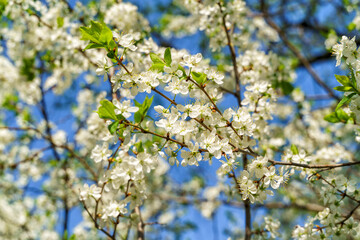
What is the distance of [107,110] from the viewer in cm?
165

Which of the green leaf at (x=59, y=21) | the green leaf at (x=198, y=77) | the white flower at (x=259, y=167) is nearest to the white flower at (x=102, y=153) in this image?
the green leaf at (x=198, y=77)

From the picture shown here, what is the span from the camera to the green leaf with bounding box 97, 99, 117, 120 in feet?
5.35

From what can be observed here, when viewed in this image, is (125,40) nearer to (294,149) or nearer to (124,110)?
(124,110)

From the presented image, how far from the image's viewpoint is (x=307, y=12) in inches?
242

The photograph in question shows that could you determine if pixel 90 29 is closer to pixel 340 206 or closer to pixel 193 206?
pixel 340 206

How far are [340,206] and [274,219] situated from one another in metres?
0.59

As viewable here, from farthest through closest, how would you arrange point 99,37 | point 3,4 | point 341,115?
point 3,4 → point 341,115 → point 99,37

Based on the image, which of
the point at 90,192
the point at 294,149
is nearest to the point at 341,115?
the point at 294,149

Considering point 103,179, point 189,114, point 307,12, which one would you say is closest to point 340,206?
point 189,114

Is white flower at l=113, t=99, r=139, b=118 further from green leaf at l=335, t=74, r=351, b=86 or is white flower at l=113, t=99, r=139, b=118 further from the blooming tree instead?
green leaf at l=335, t=74, r=351, b=86

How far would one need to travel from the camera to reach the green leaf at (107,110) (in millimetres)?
1631

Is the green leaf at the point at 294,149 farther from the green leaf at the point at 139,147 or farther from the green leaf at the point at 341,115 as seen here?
the green leaf at the point at 139,147

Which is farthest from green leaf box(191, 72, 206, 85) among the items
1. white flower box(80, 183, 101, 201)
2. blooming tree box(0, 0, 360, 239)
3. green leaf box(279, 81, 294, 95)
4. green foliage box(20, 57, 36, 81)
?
green foliage box(20, 57, 36, 81)

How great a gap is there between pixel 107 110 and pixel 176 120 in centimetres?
38
